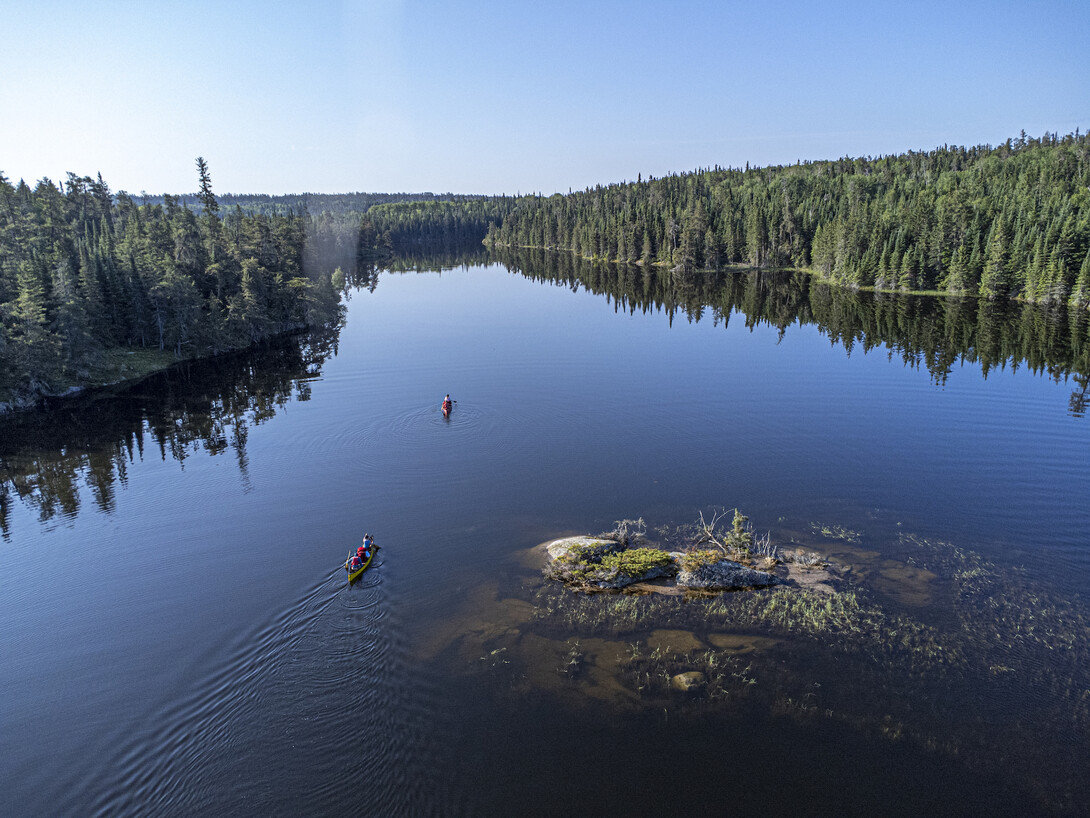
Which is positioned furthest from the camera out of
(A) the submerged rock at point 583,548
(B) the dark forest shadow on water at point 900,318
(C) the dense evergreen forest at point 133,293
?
(B) the dark forest shadow on water at point 900,318

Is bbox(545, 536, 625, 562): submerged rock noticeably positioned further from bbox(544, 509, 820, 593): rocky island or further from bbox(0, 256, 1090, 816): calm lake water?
bbox(0, 256, 1090, 816): calm lake water

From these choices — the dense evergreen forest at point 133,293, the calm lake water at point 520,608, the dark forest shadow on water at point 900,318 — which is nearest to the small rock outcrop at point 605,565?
the calm lake water at point 520,608

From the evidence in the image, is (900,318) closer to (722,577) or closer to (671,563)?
(722,577)

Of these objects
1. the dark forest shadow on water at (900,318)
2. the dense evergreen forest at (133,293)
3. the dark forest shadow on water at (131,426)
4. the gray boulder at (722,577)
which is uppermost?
the dense evergreen forest at (133,293)

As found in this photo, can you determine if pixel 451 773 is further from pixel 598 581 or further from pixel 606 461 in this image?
pixel 606 461

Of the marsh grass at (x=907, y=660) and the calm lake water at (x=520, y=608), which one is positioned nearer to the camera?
the calm lake water at (x=520, y=608)

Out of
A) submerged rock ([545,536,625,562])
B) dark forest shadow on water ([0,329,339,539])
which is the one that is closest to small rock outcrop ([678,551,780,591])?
submerged rock ([545,536,625,562])

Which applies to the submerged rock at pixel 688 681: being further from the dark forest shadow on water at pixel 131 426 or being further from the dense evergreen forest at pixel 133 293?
the dense evergreen forest at pixel 133 293

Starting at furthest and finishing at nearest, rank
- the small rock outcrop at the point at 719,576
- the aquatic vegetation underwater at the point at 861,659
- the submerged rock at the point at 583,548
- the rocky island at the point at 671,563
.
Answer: the submerged rock at the point at 583,548 → the rocky island at the point at 671,563 → the small rock outcrop at the point at 719,576 → the aquatic vegetation underwater at the point at 861,659

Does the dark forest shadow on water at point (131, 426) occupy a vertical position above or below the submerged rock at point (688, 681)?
above
